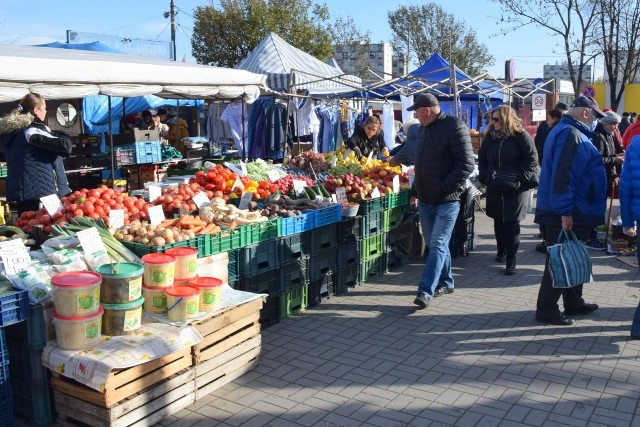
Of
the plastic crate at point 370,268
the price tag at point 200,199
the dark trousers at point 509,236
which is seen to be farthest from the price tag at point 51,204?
the dark trousers at point 509,236

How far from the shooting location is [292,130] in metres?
14.4

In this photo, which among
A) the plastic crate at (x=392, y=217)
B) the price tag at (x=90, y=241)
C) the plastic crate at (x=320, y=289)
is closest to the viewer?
the price tag at (x=90, y=241)

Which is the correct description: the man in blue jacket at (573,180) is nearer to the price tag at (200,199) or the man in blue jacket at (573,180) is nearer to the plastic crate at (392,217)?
the plastic crate at (392,217)

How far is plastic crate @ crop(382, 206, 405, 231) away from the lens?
7359 mm

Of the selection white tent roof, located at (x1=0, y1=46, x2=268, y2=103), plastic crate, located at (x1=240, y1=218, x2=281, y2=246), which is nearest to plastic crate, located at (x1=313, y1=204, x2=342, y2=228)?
plastic crate, located at (x1=240, y1=218, x2=281, y2=246)

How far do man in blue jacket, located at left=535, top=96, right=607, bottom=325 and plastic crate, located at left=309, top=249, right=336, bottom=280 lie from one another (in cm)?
210

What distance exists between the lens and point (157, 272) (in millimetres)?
4184

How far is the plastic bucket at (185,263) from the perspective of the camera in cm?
444

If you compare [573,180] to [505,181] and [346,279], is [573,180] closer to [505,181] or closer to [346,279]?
[505,181]

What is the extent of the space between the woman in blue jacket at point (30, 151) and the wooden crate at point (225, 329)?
2733 mm

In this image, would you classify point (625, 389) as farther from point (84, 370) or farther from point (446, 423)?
point (84, 370)

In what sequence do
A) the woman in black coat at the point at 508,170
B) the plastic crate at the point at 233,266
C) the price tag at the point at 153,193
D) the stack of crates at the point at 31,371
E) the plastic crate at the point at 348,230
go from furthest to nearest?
1. the woman in black coat at the point at 508,170
2. the plastic crate at the point at 348,230
3. the price tag at the point at 153,193
4. the plastic crate at the point at 233,266
5. the stack of crates at the point at 31,371

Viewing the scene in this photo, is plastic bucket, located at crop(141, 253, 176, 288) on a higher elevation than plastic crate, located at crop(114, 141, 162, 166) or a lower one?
lower

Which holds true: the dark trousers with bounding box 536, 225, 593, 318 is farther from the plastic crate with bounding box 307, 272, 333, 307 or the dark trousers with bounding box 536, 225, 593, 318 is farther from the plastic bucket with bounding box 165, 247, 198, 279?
the plastic bucket with bounding box 165, 247, 198, 279
